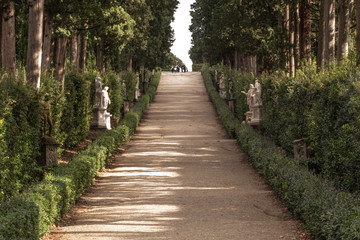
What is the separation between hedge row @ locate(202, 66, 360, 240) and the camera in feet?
23.1

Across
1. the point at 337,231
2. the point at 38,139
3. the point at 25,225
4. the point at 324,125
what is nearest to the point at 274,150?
the point at 324,125

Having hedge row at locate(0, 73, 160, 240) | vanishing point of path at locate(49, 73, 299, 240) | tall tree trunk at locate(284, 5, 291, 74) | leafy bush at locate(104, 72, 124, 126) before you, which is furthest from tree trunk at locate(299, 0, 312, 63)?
hedge row at locate(0, 73, 160, 240)

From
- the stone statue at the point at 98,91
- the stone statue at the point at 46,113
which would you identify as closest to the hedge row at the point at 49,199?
the stone statue at the point at 46,113

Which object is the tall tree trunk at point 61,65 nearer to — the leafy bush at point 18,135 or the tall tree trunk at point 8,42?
the tall tree trunk at point 8,42

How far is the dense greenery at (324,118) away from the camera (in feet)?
31.6

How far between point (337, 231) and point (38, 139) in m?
7.54

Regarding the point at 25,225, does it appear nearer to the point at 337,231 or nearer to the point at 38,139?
the point at 337,231

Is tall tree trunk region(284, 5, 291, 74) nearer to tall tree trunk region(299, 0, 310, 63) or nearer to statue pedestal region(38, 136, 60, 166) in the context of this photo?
tall tree trunk region(299, 0, 310, 63)

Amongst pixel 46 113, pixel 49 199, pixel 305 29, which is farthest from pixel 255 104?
pixel 49 199

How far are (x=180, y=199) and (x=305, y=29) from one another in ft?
53.8

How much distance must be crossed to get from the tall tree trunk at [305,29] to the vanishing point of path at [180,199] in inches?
271

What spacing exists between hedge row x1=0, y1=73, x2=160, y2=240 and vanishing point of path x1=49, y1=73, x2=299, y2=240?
0.31m

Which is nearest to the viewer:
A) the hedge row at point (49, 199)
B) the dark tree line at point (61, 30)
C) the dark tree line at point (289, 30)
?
the hedge row at point (49, 199)

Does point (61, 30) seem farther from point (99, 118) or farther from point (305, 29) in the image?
point (305, 29)
